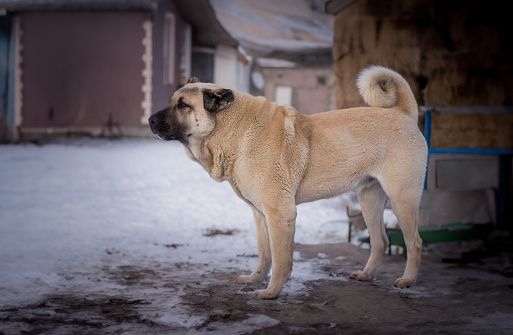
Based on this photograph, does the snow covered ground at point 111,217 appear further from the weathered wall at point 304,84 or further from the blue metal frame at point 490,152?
the weathered wall at point 304,84

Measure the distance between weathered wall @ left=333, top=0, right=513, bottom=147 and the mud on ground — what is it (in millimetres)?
1765

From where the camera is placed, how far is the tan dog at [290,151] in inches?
146

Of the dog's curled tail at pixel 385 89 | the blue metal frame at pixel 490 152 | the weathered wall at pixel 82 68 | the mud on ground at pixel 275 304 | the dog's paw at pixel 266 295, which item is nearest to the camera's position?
the mud on ground at pixel 275 304

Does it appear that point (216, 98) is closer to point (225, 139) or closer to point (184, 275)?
point (225, 139)

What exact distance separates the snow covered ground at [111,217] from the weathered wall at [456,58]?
1.92 meters

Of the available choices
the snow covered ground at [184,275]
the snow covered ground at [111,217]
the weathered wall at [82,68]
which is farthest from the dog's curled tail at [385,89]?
the weathered wall at [82,68]

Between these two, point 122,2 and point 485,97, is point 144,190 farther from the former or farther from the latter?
point 122,2

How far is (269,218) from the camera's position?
12.1ft

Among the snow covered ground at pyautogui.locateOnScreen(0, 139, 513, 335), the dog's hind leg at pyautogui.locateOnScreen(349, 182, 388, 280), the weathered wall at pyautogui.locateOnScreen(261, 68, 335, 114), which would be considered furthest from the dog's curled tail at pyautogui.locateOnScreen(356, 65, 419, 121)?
the weathered wall at pyautogui.locateOnScreen(261, 68, 335, 114)

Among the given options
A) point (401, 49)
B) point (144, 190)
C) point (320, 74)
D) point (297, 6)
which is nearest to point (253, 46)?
point (320, 74)

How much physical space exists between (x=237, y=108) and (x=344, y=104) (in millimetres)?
3127

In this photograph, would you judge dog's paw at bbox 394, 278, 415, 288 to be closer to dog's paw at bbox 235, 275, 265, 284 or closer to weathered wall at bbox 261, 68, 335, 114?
dog's paw at bbox 235, 275, 265, 284

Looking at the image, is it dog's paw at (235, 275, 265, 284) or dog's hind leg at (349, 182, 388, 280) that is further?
dog's hind leg at (349, 182, 388, 280)

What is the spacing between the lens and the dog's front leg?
12.1 ft
